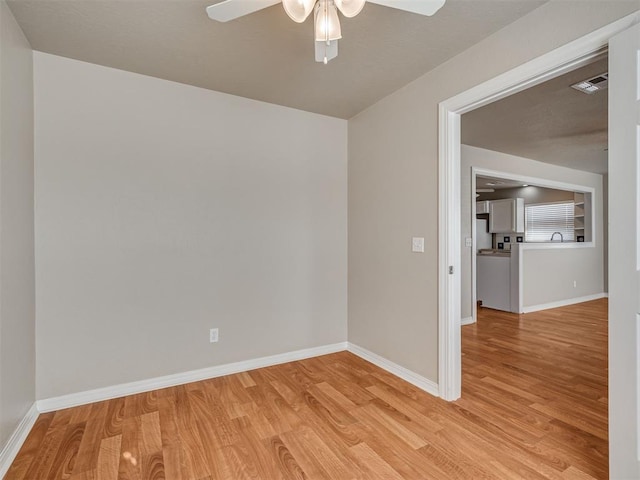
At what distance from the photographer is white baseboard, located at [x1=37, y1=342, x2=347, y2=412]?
2.32 meters

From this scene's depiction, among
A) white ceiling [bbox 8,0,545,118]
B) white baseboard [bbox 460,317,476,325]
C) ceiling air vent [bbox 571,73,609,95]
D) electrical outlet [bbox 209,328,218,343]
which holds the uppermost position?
white ceiling [bbox 8,0,545,118]

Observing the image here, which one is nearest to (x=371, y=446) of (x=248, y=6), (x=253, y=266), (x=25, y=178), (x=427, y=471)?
(x=427, y=471)

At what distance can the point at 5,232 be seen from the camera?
5.79 ft

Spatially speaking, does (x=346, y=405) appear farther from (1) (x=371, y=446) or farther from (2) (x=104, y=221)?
(2) (x=104, y=221)

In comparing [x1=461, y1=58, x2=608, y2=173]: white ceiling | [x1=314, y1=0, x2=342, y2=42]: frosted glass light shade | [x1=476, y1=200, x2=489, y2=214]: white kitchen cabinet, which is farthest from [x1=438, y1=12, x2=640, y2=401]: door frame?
[x1=476, y1=200, x2=489, y2=214]: white kitchen cabinet

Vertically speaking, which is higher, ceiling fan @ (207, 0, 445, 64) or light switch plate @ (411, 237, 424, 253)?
ceiling fan @ (207, 0, 445, 64)

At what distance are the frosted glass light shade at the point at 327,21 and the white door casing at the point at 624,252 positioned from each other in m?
1.24

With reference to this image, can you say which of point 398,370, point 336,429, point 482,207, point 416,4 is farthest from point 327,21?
point 482,207

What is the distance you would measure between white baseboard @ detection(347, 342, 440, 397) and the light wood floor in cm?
8

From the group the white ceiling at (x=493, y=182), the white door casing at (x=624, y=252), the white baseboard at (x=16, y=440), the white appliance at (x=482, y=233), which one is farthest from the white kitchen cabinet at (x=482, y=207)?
the white baseboard at (x=16, y=440)

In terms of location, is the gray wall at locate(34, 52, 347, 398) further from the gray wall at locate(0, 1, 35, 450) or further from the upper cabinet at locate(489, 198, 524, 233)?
the upper cabinet at locate(489, 198, 524, 233)

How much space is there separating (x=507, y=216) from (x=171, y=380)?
754 cm

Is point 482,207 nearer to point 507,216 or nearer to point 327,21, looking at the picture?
point 507,216

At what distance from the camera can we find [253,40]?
82.7 inches
